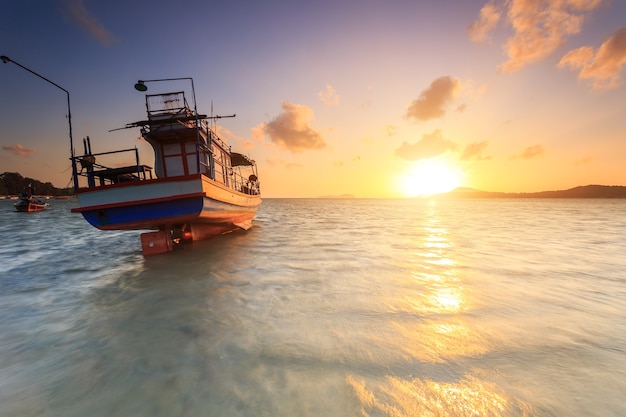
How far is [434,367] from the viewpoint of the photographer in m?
2.37

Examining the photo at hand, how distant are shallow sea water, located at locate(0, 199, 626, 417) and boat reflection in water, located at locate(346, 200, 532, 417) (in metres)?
0.01

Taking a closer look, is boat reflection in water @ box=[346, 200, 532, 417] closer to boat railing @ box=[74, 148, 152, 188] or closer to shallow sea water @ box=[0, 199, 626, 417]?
shallow sea water @ box=[0, 199, 626, 417]

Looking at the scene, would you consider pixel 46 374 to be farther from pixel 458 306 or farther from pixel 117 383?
pixel 458 306

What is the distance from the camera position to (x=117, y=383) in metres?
2.30

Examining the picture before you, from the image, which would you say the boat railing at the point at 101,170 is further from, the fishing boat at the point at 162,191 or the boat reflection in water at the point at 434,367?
the boat reflection in water at the point at 434,367

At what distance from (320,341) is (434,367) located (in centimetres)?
117

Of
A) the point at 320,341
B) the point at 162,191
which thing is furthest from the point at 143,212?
the point at 320,341

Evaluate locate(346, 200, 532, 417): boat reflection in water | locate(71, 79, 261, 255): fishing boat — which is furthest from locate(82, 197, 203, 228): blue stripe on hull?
locate(346, 200, 532, 417): boat reflection in water

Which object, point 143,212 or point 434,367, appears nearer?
point 434,367

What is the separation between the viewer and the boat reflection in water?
1.89 m

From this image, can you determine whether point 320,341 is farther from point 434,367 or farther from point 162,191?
point 162,191

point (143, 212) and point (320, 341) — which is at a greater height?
point (143, 212)

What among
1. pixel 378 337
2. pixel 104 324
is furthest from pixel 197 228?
pixel 378 337

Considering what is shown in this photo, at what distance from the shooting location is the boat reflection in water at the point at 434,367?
1895 millimetres
